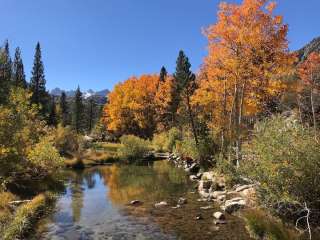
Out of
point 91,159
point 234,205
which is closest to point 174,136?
point 91,159

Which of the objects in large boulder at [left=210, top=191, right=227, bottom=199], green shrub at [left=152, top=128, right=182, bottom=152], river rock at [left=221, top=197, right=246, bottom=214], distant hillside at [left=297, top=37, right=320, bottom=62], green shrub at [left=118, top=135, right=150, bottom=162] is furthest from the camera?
distant hillside at [left=297, top=37, right=320, bottom=62]

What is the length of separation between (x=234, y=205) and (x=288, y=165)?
18.3ft

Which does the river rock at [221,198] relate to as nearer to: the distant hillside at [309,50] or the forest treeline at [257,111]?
the forest treeline at [257,111]

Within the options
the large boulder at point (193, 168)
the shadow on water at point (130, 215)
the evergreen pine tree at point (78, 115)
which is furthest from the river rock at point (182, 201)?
the evergreen pine tree at point (78, 115)

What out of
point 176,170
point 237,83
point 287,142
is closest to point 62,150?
point 176,170

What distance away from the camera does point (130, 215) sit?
59.7 feet

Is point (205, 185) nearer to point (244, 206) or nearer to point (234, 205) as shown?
point (234, 205)

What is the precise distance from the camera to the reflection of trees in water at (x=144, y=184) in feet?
76.8

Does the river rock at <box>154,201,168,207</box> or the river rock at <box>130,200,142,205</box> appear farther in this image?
the river rock at <box>130,200,142,205</box>

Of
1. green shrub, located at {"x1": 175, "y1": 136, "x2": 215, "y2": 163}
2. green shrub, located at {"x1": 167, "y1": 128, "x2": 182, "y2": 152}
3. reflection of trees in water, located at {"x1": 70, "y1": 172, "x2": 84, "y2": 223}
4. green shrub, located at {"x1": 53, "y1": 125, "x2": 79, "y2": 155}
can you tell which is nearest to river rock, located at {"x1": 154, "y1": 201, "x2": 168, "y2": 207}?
reflection of trees in water, located at {"x1": 70, "y1": 172, "x2": 84, "y2": 223}

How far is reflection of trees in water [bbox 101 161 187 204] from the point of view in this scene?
76.8 ft

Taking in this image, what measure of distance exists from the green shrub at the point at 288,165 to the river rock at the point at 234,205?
3.07 m

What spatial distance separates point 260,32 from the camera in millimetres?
21906

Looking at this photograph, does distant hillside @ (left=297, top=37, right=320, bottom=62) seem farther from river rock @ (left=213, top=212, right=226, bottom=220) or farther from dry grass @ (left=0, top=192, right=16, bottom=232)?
dry grass @ (left=0, top=192, right=16, bottom=232)
